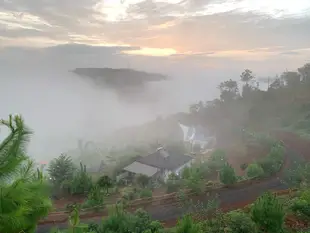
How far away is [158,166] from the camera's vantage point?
59.1 feet

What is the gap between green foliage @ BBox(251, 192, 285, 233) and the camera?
6.07 m

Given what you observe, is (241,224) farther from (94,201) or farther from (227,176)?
(227,176)

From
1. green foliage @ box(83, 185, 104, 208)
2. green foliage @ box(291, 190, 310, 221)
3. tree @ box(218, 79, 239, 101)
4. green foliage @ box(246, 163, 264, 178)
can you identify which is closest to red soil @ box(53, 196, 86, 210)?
green foliage @ box(83, 185, 104, 208)

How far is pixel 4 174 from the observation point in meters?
3.11

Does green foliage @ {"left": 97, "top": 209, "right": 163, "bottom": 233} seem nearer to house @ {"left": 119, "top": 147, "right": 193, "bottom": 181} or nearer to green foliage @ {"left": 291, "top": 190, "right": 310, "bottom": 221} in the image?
green foliage @ {"left": 291, "top": 190, "right": 310, "bottom": 221}

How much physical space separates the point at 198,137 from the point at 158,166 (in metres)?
13.8

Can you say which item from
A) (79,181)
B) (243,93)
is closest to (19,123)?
(79,181)

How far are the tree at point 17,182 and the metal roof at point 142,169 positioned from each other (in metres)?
13.2

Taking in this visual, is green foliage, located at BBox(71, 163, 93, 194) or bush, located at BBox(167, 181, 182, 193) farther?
bush, located at BBox(167, 181, 182, 193)

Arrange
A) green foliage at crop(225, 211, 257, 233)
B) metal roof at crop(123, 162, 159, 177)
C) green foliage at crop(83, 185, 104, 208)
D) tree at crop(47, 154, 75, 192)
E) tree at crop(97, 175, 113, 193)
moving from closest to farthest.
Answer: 1. green foliage at crop(225, 211, 257, 233)
2. green foliage at crop(83, 185, 104, 208)
3. tree at crop(97, 175, 113, 193)
4. tree at crop(47, 154, 75, 192)
5. metal roof at crop(123, 162, 159, 177)

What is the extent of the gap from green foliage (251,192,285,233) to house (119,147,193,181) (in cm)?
1044

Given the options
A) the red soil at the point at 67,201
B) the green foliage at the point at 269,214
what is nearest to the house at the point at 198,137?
the red soil at the point at 67,201

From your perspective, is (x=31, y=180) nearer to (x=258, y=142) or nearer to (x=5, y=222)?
(x=5, y=222)

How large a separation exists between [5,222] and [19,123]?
986 mm
